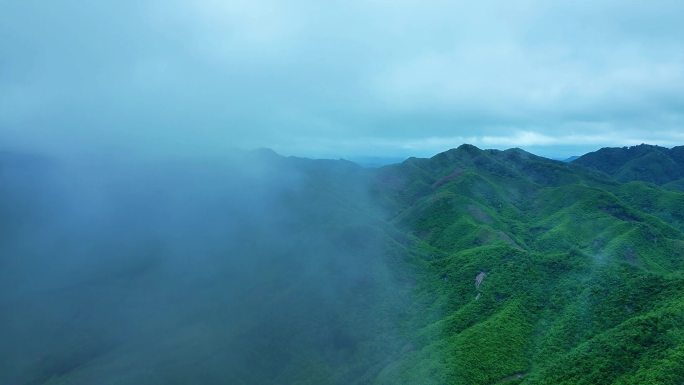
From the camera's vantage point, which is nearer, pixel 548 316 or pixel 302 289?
pixel 548 316

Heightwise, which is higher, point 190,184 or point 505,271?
point 190,184

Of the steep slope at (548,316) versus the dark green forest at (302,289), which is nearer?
the steep slope at (548,316)

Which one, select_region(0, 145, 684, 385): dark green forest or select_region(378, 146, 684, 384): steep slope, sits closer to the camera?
select_region(378, 146, 684, 384): steep slope

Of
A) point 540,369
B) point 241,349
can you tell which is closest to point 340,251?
point 241,349

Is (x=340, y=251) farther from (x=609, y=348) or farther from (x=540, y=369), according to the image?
(x=609, y=348)

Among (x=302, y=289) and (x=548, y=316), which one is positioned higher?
(x=302, y=289)

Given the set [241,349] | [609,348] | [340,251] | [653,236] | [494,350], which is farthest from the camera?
[653,236]

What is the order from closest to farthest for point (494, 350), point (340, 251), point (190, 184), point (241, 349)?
point (494, 350) < point (241, 349) < point (340, 251) < point (190, 184)

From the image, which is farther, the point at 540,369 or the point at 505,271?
the point at 505,271
